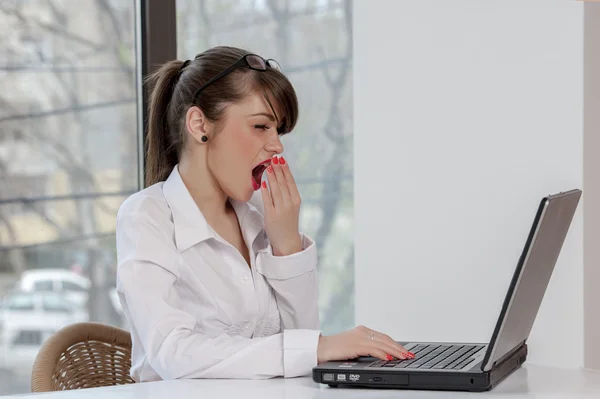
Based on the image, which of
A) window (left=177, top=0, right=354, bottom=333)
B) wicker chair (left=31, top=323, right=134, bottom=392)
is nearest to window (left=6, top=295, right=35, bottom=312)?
wicker chair (left=31, top=323, right=134, bottom=392)

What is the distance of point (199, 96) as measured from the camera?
1.63m

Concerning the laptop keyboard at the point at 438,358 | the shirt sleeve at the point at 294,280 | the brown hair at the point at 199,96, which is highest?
the brown hair at the point at 199,96

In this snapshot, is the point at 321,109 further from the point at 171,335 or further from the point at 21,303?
the point at 171,335

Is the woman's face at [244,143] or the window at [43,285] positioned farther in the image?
the window at [43,285]

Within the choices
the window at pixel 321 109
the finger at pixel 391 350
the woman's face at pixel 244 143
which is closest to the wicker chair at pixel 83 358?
the woman's face at pixel 244 143

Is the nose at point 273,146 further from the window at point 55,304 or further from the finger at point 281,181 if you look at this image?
the window at point 55,304

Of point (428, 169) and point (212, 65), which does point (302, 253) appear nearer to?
point (212, 65)

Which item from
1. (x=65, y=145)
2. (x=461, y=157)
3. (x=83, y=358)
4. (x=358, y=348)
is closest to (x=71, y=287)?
(x=65, y=145)

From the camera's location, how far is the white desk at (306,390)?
44.5 inches

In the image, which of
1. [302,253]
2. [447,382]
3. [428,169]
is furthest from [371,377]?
[428,169]

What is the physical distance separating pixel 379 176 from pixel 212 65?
0.64m

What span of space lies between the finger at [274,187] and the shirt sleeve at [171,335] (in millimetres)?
205

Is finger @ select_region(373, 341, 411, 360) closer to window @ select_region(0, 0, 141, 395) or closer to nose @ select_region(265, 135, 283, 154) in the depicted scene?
nose @ select_region(265, 135, 283, 154)

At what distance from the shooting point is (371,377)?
1.17 metres
